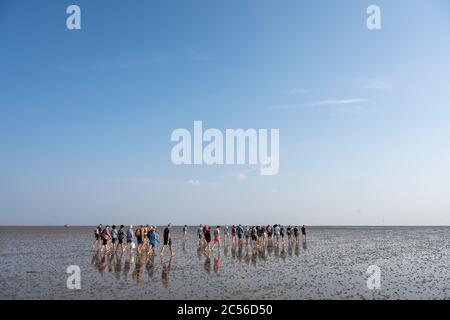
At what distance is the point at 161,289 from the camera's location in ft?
46.4

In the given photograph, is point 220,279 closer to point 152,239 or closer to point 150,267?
point 150,267

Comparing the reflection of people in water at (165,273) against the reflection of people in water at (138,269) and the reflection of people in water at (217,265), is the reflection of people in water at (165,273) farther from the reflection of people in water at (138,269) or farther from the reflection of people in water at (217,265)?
the reflection of people in water at (217,265)

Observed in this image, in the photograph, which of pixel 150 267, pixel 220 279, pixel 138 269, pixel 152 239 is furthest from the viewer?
pixel 152 239

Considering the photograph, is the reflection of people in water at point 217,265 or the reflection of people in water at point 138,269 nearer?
the reflection of people in water at point 138,269

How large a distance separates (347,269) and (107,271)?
1345 cm

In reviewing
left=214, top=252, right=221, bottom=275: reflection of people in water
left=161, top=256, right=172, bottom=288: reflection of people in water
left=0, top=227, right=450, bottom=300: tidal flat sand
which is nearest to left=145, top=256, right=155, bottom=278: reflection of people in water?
left=0, top=227, right=450, bottom=300: tidal flat sand

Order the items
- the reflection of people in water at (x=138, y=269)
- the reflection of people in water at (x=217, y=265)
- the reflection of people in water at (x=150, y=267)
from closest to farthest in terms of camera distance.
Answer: the reflection of people in water at (x=138, y=269) → the reflection of people in water at (x=150, y=267) → the reflection of people in water at (x=217, y=265)

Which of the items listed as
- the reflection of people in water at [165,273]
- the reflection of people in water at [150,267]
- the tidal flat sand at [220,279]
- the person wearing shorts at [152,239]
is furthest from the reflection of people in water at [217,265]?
the person wearing shorts at [152,239]

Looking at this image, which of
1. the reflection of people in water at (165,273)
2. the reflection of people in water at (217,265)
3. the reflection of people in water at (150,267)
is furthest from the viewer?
the reflection of people in water at (217,265)

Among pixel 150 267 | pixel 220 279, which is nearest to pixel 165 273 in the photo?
pixel 150 267

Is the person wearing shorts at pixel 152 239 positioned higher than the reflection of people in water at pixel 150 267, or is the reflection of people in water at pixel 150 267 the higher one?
the person wearing shorts at pixel 152 239
